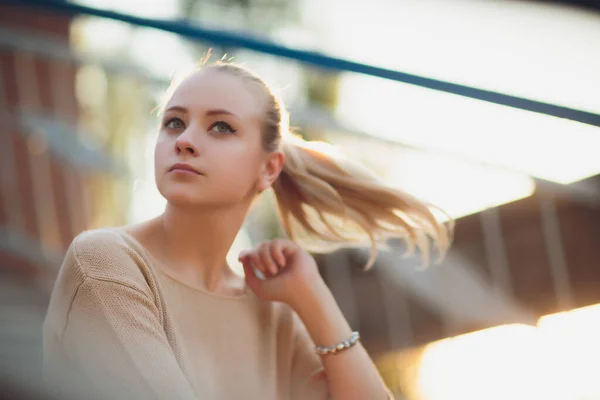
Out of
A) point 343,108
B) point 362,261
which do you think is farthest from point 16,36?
point 362,261

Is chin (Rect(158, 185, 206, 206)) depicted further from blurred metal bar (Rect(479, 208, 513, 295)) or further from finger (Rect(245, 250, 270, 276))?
blurred metal bar (Rect(479, 208, 513, 295))

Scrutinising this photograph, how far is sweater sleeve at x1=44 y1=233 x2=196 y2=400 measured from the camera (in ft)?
3.32

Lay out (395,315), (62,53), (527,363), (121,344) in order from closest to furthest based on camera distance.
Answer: (121,344) < (527,363) < (395,315) < (62,53)

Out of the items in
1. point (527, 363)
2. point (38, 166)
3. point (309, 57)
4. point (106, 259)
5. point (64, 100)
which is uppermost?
point (64, 100)

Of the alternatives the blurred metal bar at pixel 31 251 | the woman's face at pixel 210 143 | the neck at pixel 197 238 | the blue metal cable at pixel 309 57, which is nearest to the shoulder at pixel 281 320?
the neck at pixel 197 238

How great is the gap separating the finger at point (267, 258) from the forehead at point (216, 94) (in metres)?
0.25

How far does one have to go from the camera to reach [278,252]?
55.2 inches

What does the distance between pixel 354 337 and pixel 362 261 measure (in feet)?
3.81

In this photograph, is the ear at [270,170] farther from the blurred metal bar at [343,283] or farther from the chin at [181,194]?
the blurred metal bar at [343,283]

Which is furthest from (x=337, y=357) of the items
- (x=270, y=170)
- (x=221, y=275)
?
(x=270, y=170)

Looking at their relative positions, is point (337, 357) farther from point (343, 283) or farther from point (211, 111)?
point (343, 283)

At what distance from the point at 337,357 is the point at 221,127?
1.48ft

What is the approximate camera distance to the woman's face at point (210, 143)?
1.22 metres

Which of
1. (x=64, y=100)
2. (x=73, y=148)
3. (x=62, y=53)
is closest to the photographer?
(x=62, y=53)
